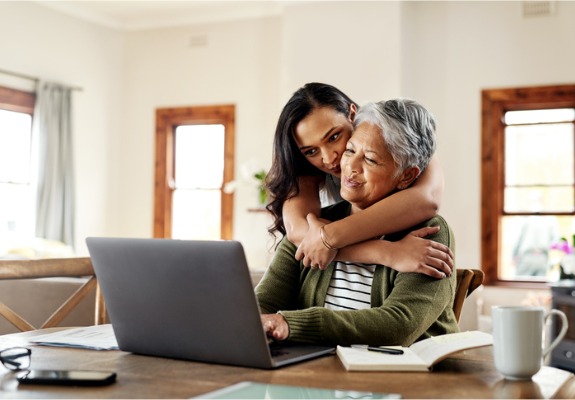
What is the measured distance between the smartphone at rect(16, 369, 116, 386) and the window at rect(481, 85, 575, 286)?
5310 mm

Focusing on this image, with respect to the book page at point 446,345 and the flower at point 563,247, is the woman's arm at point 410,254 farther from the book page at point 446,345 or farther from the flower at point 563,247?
the flower at point 563,247

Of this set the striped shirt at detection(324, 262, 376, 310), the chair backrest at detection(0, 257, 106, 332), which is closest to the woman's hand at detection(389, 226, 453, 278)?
the striped shirt at detection(324, 262, 376, 310)

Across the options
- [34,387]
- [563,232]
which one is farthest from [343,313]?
[563,232]

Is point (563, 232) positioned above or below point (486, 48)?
below

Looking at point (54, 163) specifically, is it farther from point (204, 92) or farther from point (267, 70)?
point (267, 70)

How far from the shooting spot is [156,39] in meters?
7.48

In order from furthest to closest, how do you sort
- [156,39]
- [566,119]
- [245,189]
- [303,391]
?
[156,39], [245,189], [566,119], [303,391]

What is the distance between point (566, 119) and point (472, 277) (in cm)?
458

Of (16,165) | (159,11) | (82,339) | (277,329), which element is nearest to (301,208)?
(277,329)

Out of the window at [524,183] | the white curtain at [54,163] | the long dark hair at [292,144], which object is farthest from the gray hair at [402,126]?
the white curtain at [54,163]

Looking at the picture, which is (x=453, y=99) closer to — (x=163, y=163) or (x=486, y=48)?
(x=486, y=48)

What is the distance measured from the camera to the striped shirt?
179cm

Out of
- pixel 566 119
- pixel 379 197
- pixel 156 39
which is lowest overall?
pixel 379 197

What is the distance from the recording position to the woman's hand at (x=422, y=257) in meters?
1.61
